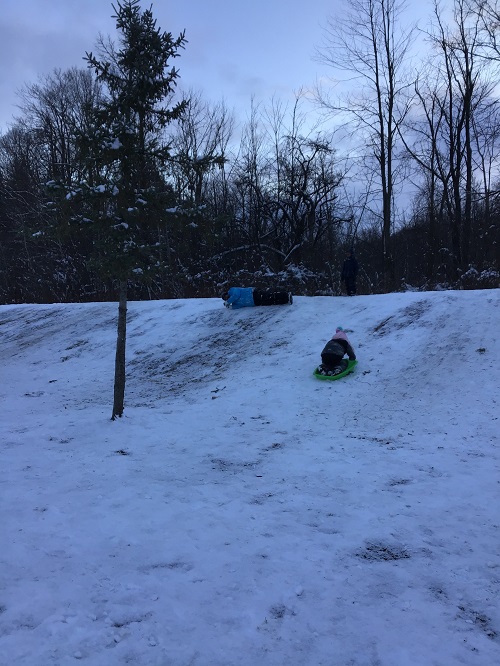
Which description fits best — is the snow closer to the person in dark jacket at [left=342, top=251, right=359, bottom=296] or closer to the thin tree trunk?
the thin tree trunk

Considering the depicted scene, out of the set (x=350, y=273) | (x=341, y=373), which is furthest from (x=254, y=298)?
(x=341, y=373)

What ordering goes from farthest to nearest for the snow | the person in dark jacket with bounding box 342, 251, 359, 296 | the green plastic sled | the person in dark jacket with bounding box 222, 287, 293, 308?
1. the person in dark jacket with bounding box 342, 251, 359, 296
2. the person in dark jacket with bounding box 222, 287, 293, 308
3. the green plastic sled
4. the snow

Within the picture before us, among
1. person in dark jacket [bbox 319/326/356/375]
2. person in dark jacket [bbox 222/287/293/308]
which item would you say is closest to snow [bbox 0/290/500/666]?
person in dark jacket [bbox 319/326/356/375]

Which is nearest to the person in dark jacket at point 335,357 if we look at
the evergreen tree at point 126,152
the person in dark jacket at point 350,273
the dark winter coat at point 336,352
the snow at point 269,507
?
the dark winter coat at point 336,352

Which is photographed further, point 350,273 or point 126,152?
point 350,273

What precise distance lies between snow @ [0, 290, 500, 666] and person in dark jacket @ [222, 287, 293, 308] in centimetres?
219

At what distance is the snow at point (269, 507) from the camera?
271 centimetres

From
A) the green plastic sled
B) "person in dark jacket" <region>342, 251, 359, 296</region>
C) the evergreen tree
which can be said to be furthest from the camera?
"person in dark jacket" <region>342, 251, 359, 296</region>

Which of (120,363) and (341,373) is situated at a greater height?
(120,363)

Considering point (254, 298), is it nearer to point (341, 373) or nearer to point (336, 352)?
point (336, 352)

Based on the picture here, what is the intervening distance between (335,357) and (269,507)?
452 centimetres

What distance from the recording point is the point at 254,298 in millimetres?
12859

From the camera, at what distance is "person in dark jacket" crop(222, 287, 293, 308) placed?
1252 centimetres

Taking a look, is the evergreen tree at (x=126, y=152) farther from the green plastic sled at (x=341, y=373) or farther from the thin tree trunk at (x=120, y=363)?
the green plastic sled at (x=341, y=373)
